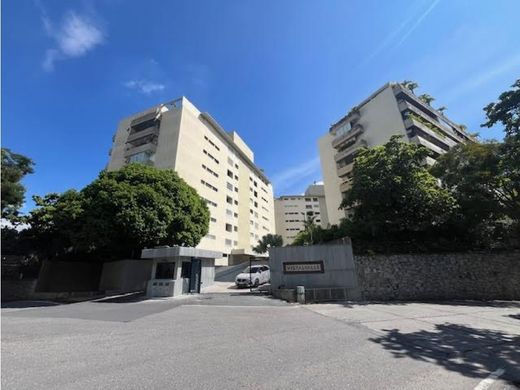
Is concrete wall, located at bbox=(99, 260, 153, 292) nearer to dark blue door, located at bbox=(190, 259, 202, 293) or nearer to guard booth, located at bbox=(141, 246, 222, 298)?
guard booth, located at bbox=(141, 246, 222, 298)

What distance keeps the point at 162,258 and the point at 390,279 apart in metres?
14.2

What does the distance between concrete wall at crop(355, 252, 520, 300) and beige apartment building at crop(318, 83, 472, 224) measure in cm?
2063

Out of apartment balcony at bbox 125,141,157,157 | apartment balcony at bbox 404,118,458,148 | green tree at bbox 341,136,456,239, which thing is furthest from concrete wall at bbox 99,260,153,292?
apartment balcony at bbox 404,118,458,148

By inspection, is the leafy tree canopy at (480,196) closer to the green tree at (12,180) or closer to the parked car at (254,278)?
the parked car at (254,278)

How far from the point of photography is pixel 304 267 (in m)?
15.3

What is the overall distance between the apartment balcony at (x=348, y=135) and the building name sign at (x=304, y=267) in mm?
33282

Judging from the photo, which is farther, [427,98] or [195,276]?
[427,98]

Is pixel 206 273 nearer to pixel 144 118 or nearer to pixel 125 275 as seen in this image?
pixel 125 275

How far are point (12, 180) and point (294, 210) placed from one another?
75.8 metres

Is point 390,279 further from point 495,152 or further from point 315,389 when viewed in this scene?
point 315,389

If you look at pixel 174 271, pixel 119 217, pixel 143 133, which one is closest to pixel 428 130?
pixel 174 271

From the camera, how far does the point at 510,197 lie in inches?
687

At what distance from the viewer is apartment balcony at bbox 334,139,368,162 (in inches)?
1623

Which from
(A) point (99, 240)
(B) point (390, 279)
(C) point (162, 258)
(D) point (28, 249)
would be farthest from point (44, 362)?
(D) point (28, 249)
